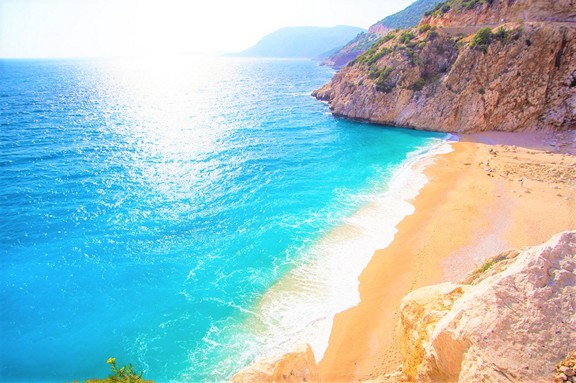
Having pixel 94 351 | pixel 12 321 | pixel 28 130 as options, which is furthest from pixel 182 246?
pixel 28 130

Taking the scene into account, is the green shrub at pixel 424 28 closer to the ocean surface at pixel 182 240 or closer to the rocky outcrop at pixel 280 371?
the ocean surface at pixel 182 240

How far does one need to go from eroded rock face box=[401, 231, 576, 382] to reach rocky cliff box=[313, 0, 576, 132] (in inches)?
2018

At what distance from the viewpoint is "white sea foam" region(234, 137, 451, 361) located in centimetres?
1758

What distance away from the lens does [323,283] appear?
2123cm

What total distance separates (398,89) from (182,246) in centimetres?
5126

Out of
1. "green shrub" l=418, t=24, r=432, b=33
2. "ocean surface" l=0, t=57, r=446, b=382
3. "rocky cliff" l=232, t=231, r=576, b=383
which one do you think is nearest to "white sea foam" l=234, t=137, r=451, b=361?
"ocean surface" l=0, t=57, r=446, b=382

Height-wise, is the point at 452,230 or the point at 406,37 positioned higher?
the point at 406,37

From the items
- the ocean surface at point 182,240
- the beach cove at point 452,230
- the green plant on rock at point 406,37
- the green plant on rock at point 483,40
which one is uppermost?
the green plant on rock at point 406,37

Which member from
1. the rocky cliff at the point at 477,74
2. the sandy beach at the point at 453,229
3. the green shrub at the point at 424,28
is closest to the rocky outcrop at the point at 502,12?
the rocky cliff at the point at 477,74

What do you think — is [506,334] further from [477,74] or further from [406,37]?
[406,37]

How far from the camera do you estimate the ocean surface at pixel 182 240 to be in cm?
1727

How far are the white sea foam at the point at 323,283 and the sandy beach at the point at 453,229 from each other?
0.76m

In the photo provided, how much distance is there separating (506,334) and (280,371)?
6011 millimetres

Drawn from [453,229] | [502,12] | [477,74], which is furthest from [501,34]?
[453,229]
